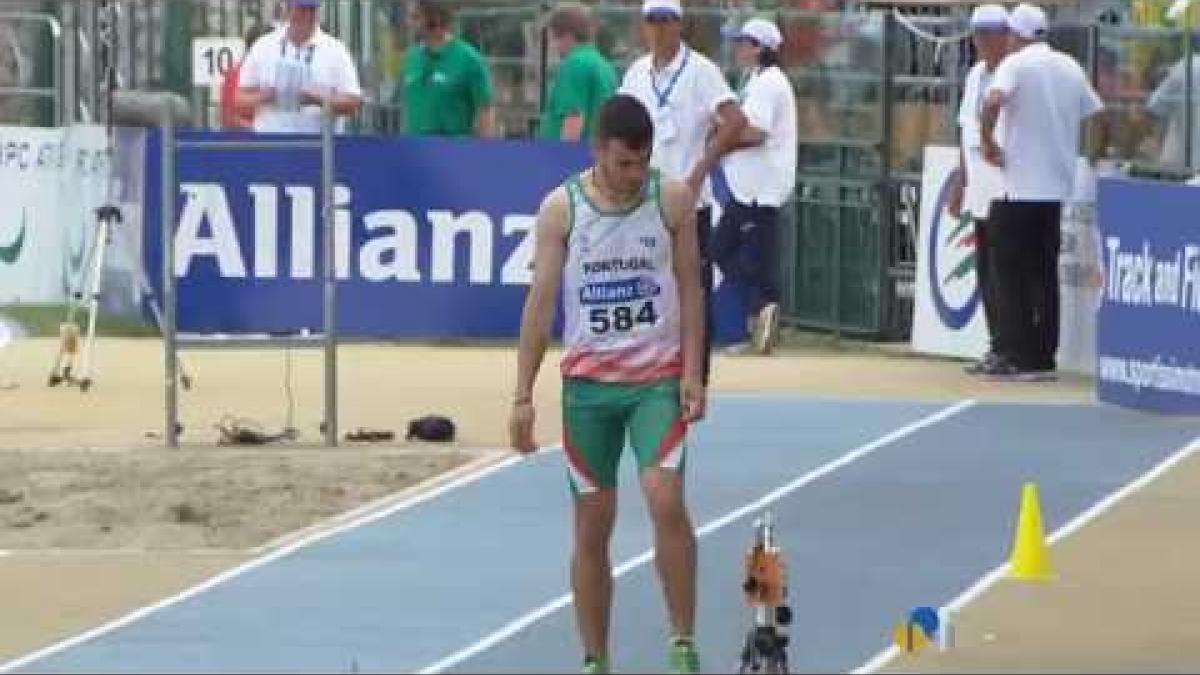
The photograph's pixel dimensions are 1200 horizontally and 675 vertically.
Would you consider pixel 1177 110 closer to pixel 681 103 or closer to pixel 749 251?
pixel 749 251

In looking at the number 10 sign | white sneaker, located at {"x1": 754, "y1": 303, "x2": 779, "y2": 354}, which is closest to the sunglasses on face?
white sneaker, located at {"x1": 754, "y1": 303, "x2": 779, "y2": 354}

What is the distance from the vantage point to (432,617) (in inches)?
539

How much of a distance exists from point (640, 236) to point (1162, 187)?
24.9 ft

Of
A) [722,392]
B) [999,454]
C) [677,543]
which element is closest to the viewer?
[677,543]

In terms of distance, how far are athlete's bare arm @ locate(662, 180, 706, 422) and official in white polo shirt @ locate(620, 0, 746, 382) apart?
7318mm

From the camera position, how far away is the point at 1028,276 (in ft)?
68.3

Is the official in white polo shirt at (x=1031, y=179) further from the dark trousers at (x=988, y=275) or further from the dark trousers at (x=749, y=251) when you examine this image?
the dark trousers at (x=749, y=251)

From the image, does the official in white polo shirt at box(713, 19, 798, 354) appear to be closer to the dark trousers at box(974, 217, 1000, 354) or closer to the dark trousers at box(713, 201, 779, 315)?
the dark trousers at box(713, 201, 779, 315)

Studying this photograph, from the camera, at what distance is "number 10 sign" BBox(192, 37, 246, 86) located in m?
25.7

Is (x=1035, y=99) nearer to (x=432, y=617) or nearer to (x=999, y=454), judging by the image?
(x=999, y=454)

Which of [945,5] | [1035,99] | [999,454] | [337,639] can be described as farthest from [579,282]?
[945,5]

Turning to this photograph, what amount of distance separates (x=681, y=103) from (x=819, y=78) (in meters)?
4.99

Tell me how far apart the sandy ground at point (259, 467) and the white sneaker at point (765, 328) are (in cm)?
14

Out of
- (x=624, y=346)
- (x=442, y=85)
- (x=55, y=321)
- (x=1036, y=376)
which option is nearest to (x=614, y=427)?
(x=624, y=346)
